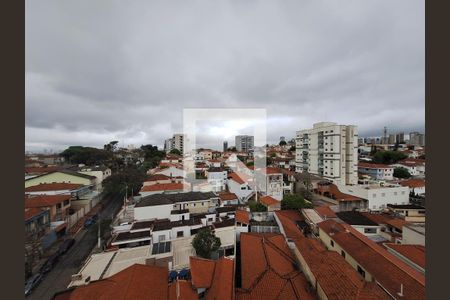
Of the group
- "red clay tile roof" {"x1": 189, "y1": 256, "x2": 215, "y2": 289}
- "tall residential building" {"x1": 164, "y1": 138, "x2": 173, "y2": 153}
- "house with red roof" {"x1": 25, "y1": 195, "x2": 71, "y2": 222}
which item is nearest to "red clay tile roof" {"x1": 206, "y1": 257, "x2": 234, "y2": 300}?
"red clay tile roof" {"x1": 189, "y1": 256, "x2": 215, "y2": 289}

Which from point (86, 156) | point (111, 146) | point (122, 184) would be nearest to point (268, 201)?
point (122, 184)

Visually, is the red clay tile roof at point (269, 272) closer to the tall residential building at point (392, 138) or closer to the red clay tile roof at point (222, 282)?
the red clay tile roof at point (222, 282)

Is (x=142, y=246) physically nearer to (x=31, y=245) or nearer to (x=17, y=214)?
(x=31, y=245)

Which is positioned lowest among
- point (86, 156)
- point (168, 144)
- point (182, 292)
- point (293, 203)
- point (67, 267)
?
point (67, 267)

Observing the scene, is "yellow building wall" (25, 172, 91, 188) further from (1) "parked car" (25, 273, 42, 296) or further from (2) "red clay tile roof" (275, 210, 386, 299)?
(2) "red clay tile roof" (275, 210, 386, 299)

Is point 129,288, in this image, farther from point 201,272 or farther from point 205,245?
point 205,245

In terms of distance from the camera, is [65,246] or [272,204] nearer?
[65,246]
